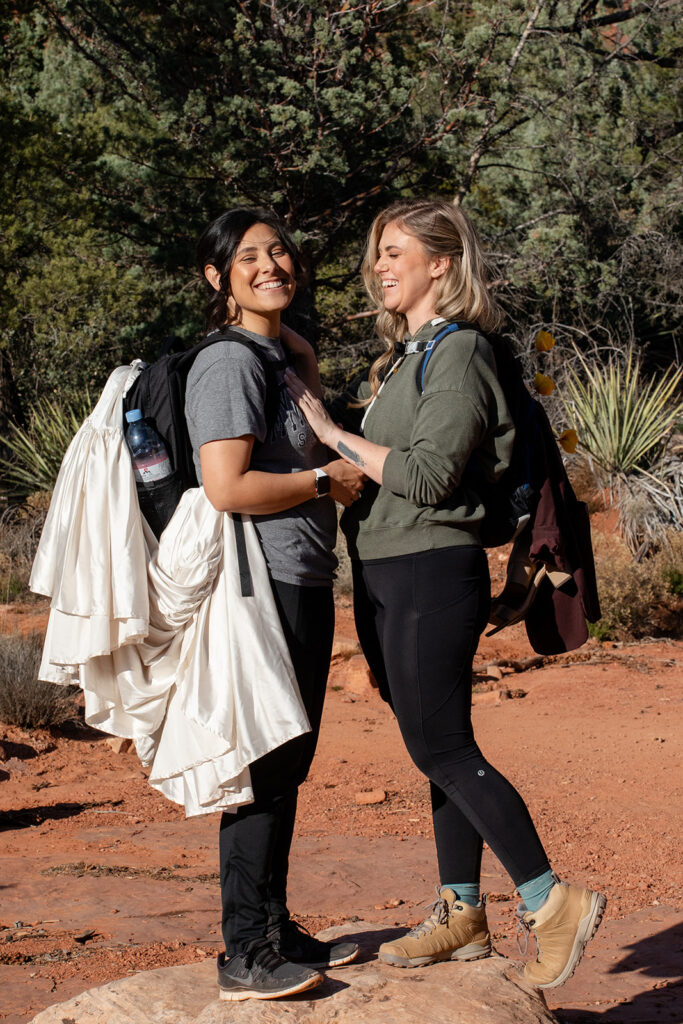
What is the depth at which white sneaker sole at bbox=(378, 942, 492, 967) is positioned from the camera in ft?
9.29

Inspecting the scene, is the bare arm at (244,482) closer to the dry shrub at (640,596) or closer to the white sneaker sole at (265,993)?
the white sneaker sole at (265,993)

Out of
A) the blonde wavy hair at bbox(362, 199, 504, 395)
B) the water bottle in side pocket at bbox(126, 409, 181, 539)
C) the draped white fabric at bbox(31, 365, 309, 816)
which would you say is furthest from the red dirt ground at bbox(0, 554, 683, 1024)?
the blonde wavy hair at bbox(362, 199, 504, 395)

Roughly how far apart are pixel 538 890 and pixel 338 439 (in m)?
1.22

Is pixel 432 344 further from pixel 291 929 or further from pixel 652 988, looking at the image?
pixel 652 988

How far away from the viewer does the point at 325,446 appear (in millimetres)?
2898

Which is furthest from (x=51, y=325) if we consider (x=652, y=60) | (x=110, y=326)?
(x=652, y=60)

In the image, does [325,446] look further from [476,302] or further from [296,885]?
[296,885]

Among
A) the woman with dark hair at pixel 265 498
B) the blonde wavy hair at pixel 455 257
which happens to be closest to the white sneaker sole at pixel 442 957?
the woman with dark hair at pixel 265 498

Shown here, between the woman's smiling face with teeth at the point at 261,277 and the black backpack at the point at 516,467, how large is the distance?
1.81 ft

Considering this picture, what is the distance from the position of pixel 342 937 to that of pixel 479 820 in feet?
3.08

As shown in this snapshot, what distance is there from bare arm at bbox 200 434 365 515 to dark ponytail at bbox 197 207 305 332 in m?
0.40

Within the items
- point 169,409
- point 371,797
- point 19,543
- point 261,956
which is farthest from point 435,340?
point 19,543

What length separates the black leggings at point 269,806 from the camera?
267 centimetres

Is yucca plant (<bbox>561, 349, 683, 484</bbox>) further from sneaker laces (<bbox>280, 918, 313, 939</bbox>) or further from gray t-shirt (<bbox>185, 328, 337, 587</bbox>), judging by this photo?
sneaker laces (<bbox>280, 918, 313, 939</bbox>)
